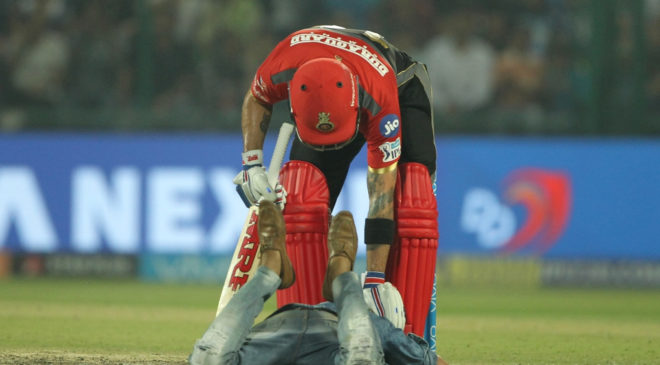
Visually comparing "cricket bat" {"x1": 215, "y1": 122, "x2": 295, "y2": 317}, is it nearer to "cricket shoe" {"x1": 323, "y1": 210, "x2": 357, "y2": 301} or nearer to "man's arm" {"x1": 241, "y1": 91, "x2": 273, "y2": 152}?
"man's arm" {"x1": 241, "y1": 91, "x2": 273, "y2": 152}

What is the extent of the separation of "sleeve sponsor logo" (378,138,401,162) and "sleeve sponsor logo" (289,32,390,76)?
304mm

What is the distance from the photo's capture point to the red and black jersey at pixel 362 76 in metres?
4.20

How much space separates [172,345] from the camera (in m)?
5.47

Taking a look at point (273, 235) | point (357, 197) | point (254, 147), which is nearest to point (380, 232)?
point (273, 235)

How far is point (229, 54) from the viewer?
1041 cm

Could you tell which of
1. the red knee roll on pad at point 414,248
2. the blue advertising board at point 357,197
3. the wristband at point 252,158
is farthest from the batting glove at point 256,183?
the blue advertising board at point 357,197

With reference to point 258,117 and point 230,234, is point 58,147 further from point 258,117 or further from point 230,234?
point 258,117

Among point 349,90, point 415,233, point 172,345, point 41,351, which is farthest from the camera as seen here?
point 172,345

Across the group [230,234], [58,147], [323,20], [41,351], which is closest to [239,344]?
[41,351]

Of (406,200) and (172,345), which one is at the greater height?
(406,200)

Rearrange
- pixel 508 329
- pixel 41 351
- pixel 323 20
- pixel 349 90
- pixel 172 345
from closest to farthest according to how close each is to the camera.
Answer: pixel 349 90 → pixel 41 351 → pixel 172 345 → pixel 508 329 → pixel 323 20

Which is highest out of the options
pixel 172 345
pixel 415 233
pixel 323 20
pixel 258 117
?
pixel 323 20

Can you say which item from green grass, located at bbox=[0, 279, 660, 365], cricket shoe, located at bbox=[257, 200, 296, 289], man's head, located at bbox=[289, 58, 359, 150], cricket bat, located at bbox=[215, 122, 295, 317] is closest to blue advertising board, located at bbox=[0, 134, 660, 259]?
green grass, located at bbox=[0, 279, 660, 365]

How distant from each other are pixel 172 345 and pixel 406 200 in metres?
1.79
